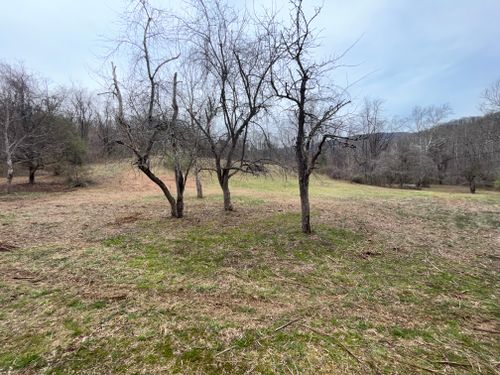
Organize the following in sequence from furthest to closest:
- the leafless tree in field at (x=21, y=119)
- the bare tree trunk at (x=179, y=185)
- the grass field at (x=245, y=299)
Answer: the leafless tree in field at (x=21, y=119) → the bare tree trunk at (x=179, y=185) → the grass field at (x=245, y=299)

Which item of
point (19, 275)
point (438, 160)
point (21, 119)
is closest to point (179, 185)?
point (19, 275)

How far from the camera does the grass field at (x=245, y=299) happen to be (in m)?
2.65

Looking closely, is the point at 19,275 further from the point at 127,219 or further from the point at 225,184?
the point at 225,184

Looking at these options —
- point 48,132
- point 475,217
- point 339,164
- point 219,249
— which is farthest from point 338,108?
point 339,164

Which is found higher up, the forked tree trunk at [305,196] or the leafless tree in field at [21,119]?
the leafless tree in field at [21,119]

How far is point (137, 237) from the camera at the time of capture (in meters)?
6.70

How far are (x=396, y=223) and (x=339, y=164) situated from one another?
26980 millimetres

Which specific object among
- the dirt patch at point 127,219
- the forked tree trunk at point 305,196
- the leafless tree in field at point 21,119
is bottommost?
the dirt patch at point 127,219

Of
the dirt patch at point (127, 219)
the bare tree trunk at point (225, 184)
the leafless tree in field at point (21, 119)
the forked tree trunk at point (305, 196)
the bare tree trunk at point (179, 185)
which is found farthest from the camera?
the leafless tree in field at point (21, 119)

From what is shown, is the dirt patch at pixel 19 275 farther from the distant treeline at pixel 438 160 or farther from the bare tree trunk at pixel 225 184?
the distant treeline at pixel 438 160

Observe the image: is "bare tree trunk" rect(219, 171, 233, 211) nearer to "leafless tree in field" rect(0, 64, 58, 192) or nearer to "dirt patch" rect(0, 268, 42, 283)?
"dirt patch" rect(0, 268, 42, 283)

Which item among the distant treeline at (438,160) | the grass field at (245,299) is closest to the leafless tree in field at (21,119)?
the grass field at (245,299)

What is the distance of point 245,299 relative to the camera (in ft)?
12.6

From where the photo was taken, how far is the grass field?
2.65 m
